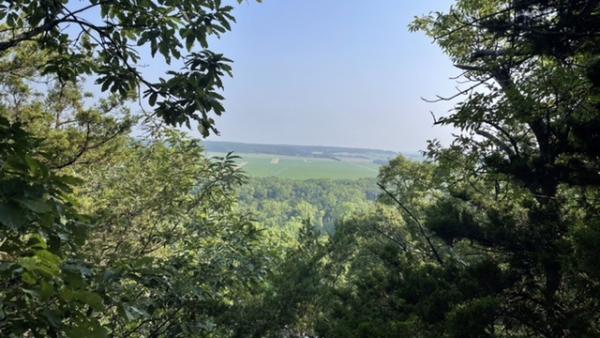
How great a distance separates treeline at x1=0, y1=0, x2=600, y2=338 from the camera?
1326 millimetres

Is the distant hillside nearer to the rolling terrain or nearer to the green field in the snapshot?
the rolling terrain

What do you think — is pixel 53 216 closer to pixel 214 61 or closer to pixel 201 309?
pixel 214 61

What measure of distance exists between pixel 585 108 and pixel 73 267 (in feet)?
11.8

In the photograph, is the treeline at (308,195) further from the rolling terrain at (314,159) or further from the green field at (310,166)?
the rolling terrain at (314,159)

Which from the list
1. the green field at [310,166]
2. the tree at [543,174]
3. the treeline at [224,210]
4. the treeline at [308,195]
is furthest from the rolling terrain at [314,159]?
the tree at [543,174]

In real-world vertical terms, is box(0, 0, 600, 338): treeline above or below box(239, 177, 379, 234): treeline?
above

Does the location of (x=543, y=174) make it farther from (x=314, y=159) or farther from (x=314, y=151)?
(x=314, y=159)

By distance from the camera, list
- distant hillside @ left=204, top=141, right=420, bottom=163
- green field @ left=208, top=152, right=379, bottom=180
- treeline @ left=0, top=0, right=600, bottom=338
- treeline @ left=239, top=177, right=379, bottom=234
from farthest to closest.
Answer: distant hillside @ left=204, top=141, right=420, bottom=163 < green field @ left=208, top=152, right=379, bottom=180 < treeline @ left=239, top=177, right=379, bottom=234 < treeline @ left=0, top=0, right=600, bottom=338

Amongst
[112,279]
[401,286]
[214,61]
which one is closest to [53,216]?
[112,279]

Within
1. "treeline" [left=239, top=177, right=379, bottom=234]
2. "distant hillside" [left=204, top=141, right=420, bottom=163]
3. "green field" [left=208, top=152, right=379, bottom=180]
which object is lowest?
"treeline" [left=239, top=177, right=379, bottom=234]

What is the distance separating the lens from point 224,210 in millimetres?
5652

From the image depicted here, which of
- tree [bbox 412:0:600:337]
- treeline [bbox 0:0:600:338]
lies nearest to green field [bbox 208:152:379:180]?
treeline [bbox 0:0:600:338]

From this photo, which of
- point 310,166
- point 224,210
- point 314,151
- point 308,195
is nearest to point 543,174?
point 224,210

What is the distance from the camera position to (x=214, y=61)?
1948 mm
